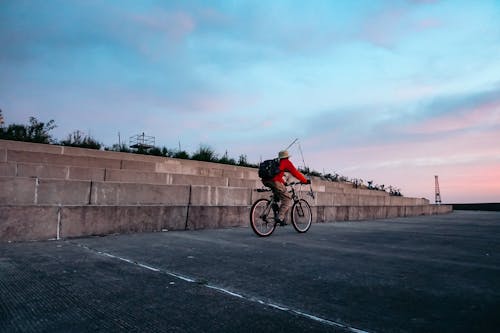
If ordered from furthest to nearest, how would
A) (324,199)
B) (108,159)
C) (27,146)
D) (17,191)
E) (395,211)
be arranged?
(395,211)
(324,199)
(108,159)
(27,146)
(17,191)

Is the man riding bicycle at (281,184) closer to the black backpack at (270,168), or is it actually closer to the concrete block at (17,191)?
the black backpack at (270,168)

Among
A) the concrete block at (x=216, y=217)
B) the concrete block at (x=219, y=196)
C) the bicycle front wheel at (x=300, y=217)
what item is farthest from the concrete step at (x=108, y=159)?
the bicycle front wheel at (x=300, y=217)

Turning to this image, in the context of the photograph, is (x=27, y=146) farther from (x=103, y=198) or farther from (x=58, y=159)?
(x=103, y=198)

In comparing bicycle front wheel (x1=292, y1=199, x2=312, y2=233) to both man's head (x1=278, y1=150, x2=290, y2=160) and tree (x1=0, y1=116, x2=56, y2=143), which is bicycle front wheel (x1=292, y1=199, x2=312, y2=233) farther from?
tree (x1=0, y1=116, x2=56, y2=143)

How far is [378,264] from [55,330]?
3503mm

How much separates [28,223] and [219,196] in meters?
4.40

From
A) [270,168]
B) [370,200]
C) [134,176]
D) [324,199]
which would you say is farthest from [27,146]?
[370,200]

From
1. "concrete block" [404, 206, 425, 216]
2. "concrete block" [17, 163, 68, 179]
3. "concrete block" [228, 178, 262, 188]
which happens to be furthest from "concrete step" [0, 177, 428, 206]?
"concrete block" [404, 206, 425, 216]

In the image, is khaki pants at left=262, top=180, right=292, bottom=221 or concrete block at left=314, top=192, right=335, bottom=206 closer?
khaki pants at left=262, top=180, right=292, bottom=221

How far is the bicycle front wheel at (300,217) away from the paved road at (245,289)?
2.37 metres

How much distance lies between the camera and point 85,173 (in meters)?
8.62

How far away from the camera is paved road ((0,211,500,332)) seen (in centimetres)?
230

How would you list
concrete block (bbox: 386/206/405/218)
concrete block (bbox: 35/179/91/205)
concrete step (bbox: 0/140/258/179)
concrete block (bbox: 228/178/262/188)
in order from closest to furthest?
concrete block (bbox: 35/179/91/205) < concrete step (bbox: 0/140/258/179) < concrete block (bbox: 228/178/262/188) < concrete block (bbox: 386/206/405/218)

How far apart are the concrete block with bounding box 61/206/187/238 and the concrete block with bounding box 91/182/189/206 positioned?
45 cm
